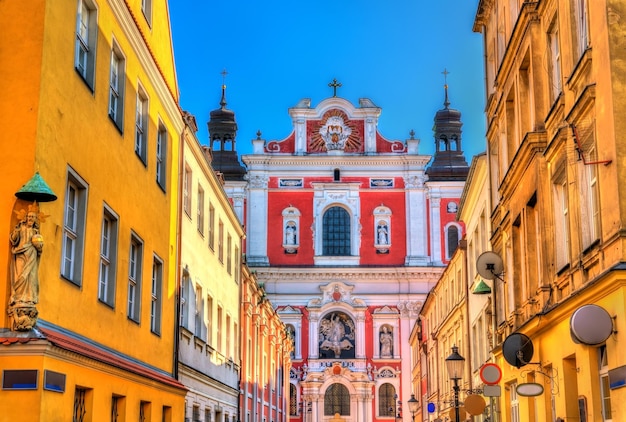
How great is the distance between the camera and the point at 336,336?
66000mm

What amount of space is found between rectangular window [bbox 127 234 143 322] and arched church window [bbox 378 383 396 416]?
4800 centimetres

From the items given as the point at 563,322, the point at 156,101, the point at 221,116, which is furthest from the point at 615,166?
the point at 221,116

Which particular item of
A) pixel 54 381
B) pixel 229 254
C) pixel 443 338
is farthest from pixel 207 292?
pixel 443 338

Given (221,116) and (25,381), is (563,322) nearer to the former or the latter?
(25,381)

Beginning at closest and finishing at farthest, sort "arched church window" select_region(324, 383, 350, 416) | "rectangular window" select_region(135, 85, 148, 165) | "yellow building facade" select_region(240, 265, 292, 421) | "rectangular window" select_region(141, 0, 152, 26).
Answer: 1. "rectangular window" select_region(135, 85, 148, 165)
2. "rectangular window" select_region(141, 0, 152, 26)
3. "yellow building facade" select_region(240, 265, 292, 421)
4. "arched church window" select_region(324, 383, 350, 416)

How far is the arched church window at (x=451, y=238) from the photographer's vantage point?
219 ft

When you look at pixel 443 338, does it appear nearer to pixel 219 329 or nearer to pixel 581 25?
pixel 219 329

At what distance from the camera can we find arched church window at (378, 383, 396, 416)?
64.2 metres

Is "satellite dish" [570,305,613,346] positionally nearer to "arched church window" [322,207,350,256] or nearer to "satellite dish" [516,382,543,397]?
"satellite dish" [516,382,543,397]

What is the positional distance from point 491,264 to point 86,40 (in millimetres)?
9352

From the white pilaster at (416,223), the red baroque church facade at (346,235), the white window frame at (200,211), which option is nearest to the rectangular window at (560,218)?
the white window frame at (200,211)

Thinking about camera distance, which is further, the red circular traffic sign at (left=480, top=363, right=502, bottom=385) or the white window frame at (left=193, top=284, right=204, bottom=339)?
the white window frame at (left=193, top=284, right=204, bottom=339)

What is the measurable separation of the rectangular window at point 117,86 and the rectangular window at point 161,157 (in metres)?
3.71

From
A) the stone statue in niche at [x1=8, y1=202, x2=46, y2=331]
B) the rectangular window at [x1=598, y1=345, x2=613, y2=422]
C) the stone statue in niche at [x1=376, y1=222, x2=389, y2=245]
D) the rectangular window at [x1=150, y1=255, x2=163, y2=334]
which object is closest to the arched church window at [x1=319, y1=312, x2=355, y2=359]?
the stone statue in niche at [x1=376, y1=222, x2=389, y2=245]
